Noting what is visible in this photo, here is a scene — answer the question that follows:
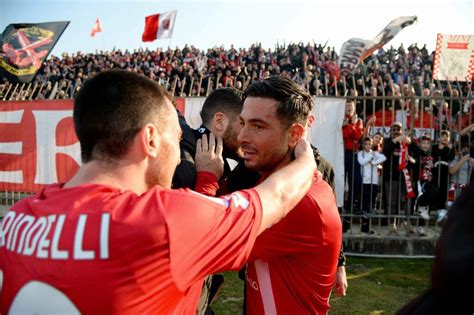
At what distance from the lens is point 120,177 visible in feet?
5.11

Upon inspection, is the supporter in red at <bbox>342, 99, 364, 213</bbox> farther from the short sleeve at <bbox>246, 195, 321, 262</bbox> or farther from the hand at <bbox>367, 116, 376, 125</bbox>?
the short sleeve at <bbox>246, 195, 321, 262</bbox>

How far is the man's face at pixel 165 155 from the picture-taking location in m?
1.65

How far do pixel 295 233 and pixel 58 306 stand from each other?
3.89 feet

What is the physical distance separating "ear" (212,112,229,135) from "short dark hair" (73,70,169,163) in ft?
4.58

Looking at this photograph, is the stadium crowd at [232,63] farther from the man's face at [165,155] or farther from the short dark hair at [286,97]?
the man's face at [165,155]

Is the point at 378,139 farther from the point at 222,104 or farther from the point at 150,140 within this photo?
the point at 150,140

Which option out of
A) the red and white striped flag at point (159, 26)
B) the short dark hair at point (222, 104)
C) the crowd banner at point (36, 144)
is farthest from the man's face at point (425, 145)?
the red and white striped flag at point (159, 26)

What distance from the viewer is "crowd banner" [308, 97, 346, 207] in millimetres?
7355

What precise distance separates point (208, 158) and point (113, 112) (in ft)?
3.25

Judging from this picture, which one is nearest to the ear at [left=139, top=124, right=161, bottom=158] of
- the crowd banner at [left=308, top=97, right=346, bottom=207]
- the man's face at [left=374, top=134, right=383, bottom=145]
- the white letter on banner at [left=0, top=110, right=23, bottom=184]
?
the crowd banner at [left=308, top=97, right=346, bottom=207]

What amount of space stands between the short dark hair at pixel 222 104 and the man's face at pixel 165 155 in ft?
4.56

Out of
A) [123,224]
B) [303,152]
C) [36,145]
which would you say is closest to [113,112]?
[123,224]

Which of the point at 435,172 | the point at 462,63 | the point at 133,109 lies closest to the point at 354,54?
the point at 462,63

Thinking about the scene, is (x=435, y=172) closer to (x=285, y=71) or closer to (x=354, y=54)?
(x=354, y=54)
